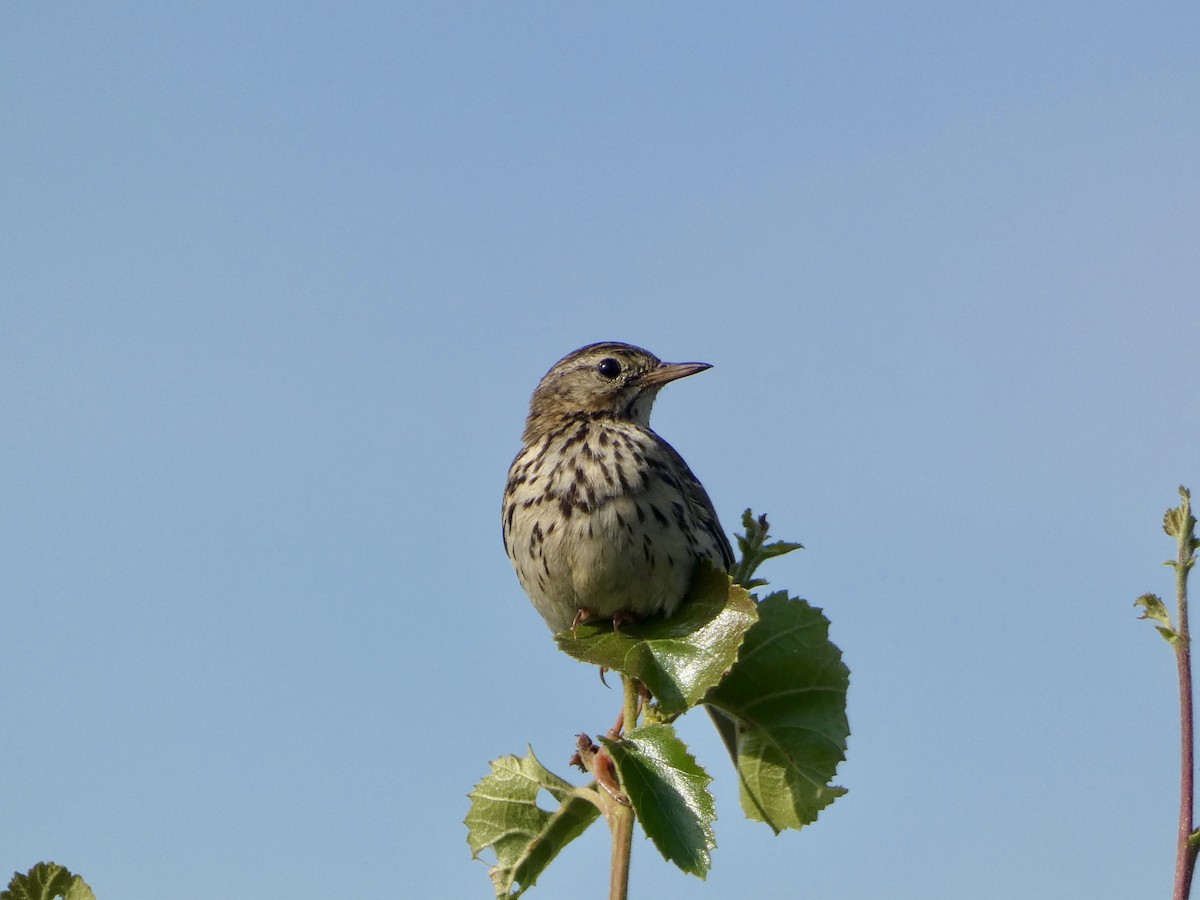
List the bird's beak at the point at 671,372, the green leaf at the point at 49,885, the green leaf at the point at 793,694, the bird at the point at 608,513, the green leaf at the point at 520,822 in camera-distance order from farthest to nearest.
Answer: the bird's beak at the point at 671,372
the bird at the point at 608,513
the green leaf at the point at 793,694
the green leaf at the point at 520,822
the green leaf at the point at 49,885

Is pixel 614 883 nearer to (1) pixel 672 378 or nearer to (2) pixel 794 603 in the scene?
(2) pixel 794 603

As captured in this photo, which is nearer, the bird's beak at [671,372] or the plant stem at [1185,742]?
the plant stem at [1185,742]

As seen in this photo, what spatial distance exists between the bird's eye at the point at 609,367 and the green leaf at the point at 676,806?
5930 mm

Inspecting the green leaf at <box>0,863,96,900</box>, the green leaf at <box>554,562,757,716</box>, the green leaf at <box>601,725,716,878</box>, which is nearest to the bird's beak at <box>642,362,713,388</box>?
the green leaf at <box>554,562,757,716</box>

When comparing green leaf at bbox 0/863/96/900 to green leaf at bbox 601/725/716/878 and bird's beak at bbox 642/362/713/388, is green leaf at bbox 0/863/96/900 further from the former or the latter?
bird's beak at bbox 642/362/713/388

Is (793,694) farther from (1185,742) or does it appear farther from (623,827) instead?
(1185,742)

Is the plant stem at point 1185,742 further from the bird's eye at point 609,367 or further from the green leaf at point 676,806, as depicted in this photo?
the bird's eye at point 609,367

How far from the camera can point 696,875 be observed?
3.55 m

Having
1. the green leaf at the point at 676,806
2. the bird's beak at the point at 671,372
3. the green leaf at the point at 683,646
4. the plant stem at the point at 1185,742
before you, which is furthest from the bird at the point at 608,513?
the plant stem at the point at 1185,742

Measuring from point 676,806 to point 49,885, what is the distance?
137 cm

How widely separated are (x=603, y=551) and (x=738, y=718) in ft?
9.11

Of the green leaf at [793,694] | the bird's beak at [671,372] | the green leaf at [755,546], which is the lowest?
the green leaf at [793,694]

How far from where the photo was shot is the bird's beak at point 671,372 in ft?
30.1

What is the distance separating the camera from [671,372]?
9211 millimetres
